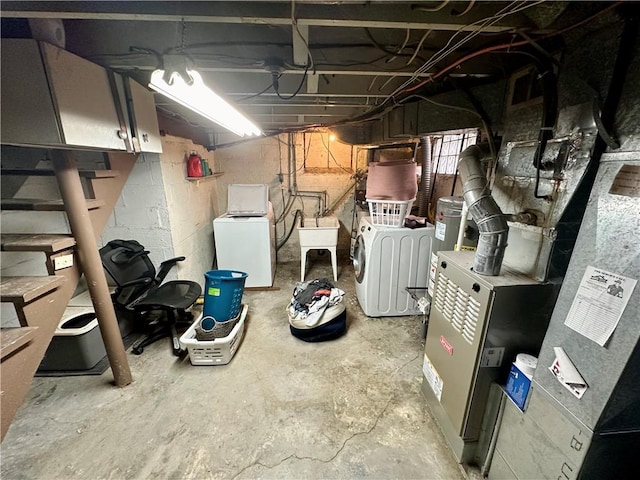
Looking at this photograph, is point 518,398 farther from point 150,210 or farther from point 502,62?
point 150,210

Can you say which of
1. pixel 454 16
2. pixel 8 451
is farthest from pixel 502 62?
pixel 8 451

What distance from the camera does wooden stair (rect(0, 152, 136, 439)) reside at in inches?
41.5

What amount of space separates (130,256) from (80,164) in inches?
32.4

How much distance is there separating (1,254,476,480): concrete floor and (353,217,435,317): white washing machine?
48 cm

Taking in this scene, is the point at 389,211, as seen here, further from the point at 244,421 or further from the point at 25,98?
the point at 25,98

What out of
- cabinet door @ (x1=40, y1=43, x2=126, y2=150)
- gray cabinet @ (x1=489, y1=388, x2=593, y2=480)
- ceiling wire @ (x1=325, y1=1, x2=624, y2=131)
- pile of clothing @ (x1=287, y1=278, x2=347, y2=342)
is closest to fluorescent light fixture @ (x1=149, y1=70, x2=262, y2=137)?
cabinet door @ (x1=40, y1=43, x2=126, y2=150)

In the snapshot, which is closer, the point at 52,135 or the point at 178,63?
the point at 178,63

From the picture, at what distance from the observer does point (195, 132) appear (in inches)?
129

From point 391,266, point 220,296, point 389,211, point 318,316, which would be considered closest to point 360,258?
point 391,266

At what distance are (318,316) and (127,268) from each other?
5.66 ft

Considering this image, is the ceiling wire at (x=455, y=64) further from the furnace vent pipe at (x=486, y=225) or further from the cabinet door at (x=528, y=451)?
the cabinet door at (x=528, y=451)

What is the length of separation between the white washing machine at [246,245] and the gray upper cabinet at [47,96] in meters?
1.75

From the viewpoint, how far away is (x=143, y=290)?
229cm

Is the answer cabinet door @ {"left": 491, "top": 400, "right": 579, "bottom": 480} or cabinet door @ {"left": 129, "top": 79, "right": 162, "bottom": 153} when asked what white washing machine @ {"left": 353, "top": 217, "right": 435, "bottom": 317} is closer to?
cabinet door @ {"left": 491, "top": 400, "right": 579, "bottom": 480}
